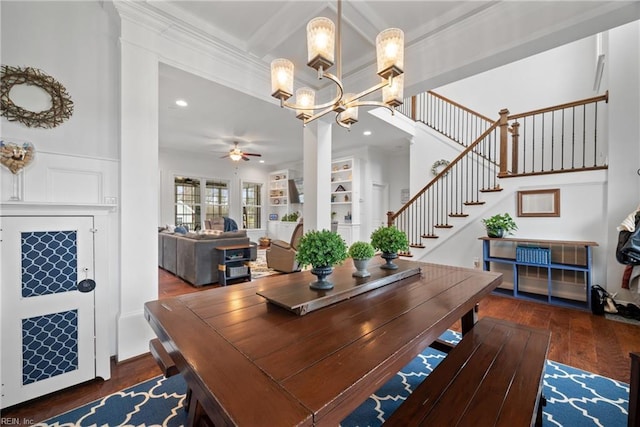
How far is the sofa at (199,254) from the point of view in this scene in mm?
3992

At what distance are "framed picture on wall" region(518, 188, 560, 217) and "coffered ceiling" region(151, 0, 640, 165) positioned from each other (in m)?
2.16

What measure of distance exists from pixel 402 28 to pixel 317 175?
1.97 m

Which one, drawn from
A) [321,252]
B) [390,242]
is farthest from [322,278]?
[390,242]

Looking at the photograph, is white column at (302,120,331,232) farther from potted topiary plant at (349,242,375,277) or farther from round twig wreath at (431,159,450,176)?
round twig wreath at (431,159,450,176)

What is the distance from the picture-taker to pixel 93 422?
4.79 ft

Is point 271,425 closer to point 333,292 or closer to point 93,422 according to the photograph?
point 333,292

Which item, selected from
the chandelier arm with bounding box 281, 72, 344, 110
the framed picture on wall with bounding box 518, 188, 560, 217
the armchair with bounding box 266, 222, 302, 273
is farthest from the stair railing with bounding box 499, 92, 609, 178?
the armchair with bounding box 266, 222, 302, 273

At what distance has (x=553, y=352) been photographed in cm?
224

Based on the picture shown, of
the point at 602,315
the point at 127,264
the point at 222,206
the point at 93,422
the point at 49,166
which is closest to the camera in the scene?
the point at 93,422

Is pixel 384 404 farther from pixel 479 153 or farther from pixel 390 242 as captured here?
pixel 479 153

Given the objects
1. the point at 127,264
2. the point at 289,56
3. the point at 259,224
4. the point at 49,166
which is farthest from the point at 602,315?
the point at 259,224

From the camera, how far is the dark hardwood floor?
161 centimetres

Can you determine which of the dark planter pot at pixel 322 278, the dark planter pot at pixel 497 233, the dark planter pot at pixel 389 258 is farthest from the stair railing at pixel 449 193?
the dark planter pot at pixel 322 278

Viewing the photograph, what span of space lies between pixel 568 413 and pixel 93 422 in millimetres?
2766
